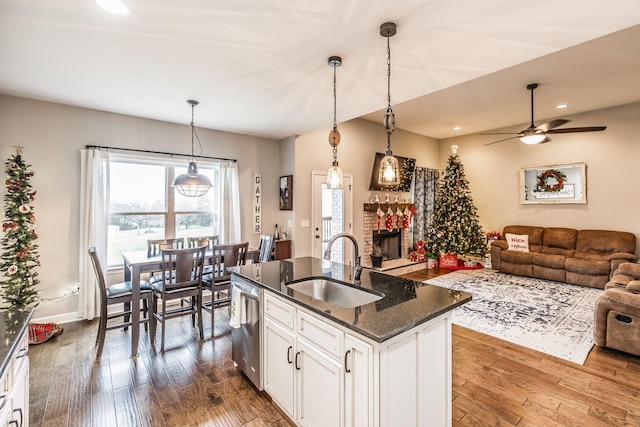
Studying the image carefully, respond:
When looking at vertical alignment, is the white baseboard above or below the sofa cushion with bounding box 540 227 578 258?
below

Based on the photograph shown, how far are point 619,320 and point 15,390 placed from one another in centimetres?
449

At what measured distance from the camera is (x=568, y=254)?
18.2 ft

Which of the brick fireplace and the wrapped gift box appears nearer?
the brick fireplace

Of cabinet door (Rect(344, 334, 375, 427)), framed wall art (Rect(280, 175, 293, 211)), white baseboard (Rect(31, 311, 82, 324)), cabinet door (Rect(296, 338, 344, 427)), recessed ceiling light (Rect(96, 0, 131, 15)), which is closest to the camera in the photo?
cabinet door (Rect(344, 334, 375, 427))

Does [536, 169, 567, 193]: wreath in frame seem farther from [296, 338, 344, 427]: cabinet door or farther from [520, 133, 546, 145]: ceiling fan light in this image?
[296, 338, 344, 427]: cabinet door

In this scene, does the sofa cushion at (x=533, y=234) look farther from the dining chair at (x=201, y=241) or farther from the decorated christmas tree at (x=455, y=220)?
the dining chair at (x=201, y=241)

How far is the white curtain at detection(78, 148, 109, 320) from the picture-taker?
147 inches

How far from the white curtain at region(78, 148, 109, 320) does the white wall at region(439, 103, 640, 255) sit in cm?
749

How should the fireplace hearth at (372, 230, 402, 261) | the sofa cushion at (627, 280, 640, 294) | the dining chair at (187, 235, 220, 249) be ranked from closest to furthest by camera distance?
the sofa cushion at (627, 280, 640, 294), the dining chair at (187, 235, 220, 249), the fireplace hearth at (372, 230, 402, 261)

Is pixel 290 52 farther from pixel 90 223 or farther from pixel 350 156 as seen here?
pixel 350 156

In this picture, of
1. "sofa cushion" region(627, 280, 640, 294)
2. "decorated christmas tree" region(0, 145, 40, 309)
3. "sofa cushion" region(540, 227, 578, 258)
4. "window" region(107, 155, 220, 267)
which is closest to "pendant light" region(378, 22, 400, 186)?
"sofa cushion" region(627, 280, 640, 294)

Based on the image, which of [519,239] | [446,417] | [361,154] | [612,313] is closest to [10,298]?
[446,417]

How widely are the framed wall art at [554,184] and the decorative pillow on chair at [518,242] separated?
2.74 feet

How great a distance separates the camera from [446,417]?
1.73 m
